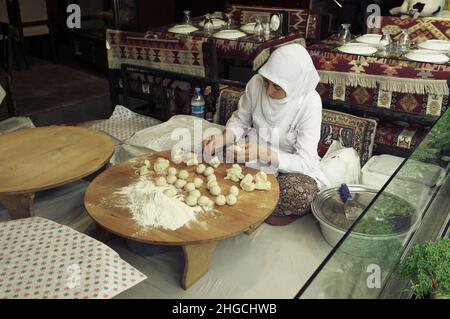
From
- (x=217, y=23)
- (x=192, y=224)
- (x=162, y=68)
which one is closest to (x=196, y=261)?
(x=192, y=224)

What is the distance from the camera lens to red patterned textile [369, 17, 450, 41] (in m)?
3.91

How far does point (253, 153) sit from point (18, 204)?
1.17m

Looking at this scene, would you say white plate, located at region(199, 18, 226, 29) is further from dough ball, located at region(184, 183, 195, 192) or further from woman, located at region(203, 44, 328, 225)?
dough ball, located at region(184, 183, 195, 192)

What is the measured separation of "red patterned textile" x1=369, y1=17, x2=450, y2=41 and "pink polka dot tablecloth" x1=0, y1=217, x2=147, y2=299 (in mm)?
3433

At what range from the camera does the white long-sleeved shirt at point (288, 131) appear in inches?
94.5

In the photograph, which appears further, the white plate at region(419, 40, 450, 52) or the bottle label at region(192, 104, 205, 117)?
the white plate at region(419, 40, 450, 52)

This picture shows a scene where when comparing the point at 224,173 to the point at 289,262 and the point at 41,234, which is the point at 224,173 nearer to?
the point at 289,262

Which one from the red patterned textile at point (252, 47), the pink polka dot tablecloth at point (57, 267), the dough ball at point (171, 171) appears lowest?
the pink polka dot tablecloth at point (57, 267)

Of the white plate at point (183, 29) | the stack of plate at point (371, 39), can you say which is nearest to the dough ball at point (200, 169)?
the stack of plate at point (371, 39)

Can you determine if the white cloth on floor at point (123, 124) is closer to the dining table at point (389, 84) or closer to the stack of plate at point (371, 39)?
the dining table at point (389, 84)

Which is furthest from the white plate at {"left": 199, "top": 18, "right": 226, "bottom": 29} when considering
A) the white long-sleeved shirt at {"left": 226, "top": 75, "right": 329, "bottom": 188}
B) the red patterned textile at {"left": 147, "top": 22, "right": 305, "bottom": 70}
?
the white long-sleeved shirt at {"left": 226, "top": 75, "right": 329, "bottom": 188}

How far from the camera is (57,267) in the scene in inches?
61.9

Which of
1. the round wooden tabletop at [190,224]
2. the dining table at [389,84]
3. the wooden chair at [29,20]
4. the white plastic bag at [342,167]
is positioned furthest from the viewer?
the wooden chair at [29,20]

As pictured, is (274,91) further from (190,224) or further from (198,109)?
(198,109)
